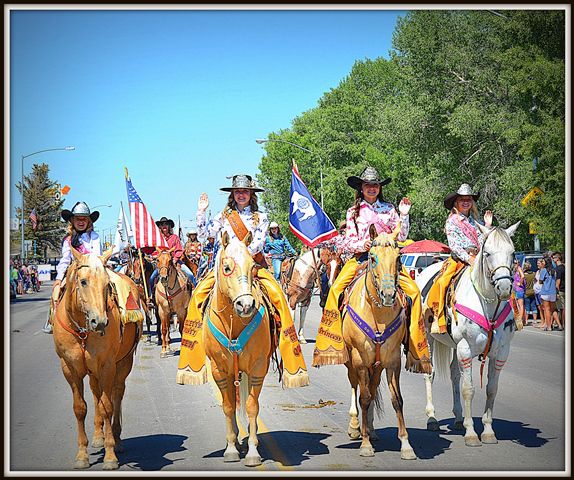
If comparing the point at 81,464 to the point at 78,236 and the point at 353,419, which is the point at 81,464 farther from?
the point at 353,419

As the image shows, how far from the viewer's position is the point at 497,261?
923 cm

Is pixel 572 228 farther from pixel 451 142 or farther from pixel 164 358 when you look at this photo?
pixel 451 142

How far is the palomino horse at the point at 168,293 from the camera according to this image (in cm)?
1830

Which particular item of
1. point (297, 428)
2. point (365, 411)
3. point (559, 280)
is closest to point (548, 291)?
point (559, 280)

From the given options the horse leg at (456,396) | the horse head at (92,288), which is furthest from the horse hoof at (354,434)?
the horse head at (92,288)

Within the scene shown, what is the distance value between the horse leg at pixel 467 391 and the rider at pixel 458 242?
61cm

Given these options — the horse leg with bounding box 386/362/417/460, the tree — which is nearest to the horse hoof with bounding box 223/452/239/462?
the horse leg with bounding box 386/362/417/460

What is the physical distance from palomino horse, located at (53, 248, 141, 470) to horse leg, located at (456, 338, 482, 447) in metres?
4.12

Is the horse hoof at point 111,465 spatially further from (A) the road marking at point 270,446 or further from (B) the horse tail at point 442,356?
(B) the horse tail at point 442,356

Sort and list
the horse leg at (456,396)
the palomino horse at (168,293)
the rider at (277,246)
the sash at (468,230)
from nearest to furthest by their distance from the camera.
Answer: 1. the horse leg at (456,396)
2. the sash at (468,230)
3. the palomino horse at (168,293)
4. the rider at (277,246)

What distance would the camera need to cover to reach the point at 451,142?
40.2m

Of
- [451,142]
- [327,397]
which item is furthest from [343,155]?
[327,397]

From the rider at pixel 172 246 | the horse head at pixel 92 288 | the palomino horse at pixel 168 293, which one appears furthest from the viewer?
the rider at pixel 172 246

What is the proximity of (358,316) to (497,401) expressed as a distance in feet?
14.0
